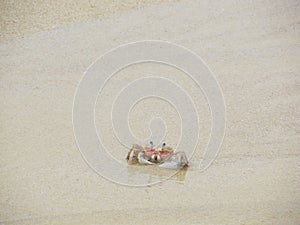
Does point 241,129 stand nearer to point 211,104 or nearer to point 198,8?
point 211,104

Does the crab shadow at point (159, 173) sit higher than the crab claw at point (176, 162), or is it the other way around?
the crab claw at point (176, 162)

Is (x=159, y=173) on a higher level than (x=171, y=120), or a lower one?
lower

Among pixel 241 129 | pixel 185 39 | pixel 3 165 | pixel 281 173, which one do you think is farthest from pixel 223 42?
pixel 3 165

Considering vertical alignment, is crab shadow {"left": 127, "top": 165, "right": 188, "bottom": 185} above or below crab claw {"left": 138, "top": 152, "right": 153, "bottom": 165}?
below

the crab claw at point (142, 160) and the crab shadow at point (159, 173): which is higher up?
the crab claw at point (142, 160)
